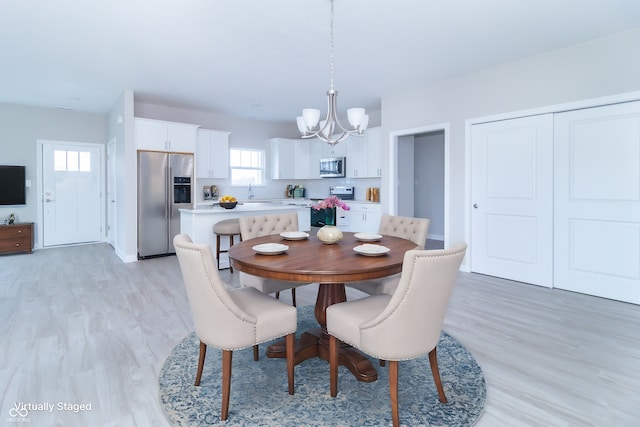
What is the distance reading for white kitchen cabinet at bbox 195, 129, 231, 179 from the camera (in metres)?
6.41

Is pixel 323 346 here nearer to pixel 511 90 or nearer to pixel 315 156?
pixel 511 90

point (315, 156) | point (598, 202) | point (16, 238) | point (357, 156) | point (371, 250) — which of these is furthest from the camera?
point (315, 156)

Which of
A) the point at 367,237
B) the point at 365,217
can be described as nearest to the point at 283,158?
the point at 365,217

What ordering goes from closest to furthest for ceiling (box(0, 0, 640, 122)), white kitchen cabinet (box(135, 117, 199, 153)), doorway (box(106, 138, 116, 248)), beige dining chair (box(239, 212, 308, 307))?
1. ceiling (box(0, 0, 640, 122))
2. beige dining chair (box(239, 212, 308, 307))
3. white kitchen cabinet (box(135, 117, 199, 153))
4. doorway (box(106, 138, 116, 248))

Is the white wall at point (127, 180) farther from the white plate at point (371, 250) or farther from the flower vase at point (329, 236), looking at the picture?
the white plate at point (371, 250)

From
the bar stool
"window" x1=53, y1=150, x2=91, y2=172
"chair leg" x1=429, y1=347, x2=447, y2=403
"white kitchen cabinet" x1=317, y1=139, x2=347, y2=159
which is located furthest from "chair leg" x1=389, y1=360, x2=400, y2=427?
"window" x1=53, y1=150, x2=91, y2=172

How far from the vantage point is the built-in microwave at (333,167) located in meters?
6.64

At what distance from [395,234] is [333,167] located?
3.87 metres

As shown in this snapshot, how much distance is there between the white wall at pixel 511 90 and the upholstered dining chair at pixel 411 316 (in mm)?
3077

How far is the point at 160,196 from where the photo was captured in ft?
18.3

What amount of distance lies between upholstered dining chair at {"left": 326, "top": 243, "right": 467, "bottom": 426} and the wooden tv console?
655 centimetres

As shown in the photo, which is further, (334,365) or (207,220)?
(207,220)

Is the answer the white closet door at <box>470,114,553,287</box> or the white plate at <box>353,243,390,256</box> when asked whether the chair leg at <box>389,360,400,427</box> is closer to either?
the white plate at <box>353,243,390,256</box>

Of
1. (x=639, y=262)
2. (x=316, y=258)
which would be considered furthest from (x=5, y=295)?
(x=639, y=262)
